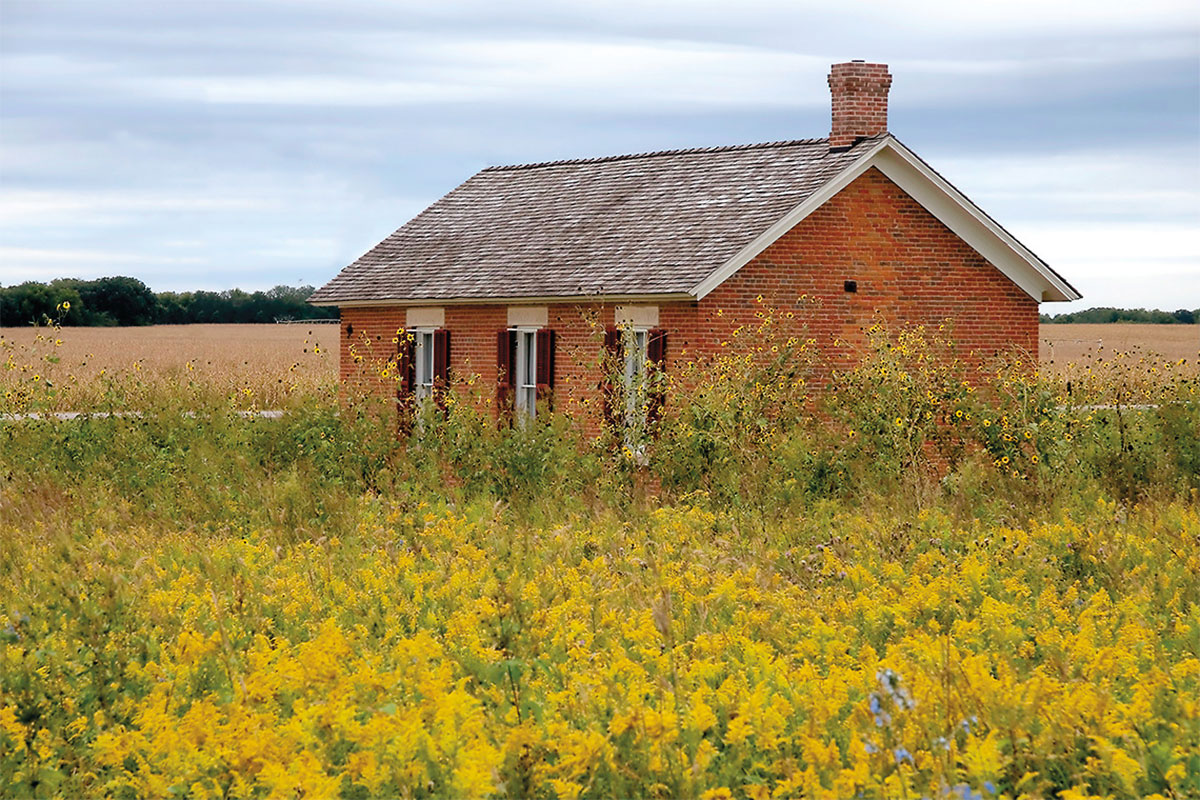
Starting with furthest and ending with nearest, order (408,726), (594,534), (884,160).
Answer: (884,160)
(594,534)
(408,726)

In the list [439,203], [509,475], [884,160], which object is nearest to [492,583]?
[509,475]

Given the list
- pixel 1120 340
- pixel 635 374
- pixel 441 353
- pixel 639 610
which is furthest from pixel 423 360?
pixel 1120 340

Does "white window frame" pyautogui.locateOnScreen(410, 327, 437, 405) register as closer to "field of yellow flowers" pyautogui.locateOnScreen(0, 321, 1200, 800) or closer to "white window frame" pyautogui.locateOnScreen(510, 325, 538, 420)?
"white window frame" pyautogui.locateOnScreen(510, 325, 538, 420)

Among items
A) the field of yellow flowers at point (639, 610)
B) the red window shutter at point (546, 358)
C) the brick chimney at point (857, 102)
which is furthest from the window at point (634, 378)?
→ the brick chimney at point (857, 102)

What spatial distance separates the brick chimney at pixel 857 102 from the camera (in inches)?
816

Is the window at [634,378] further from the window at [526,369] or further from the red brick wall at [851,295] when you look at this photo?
the window at [526,369]

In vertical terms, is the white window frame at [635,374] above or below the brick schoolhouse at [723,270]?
below

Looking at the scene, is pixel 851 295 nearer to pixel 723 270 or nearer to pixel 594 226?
pixel 723 270

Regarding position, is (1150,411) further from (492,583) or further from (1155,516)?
(492,583)

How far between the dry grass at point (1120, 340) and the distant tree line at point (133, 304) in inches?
1468

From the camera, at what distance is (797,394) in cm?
1567

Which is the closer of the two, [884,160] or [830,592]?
[830,592]

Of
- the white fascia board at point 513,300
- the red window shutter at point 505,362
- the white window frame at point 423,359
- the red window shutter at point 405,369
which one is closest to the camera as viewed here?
the white fascia board at point 513,300

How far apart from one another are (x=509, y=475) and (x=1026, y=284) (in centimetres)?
1087
